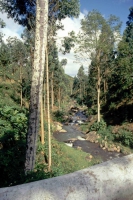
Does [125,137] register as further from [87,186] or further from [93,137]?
[87,186]

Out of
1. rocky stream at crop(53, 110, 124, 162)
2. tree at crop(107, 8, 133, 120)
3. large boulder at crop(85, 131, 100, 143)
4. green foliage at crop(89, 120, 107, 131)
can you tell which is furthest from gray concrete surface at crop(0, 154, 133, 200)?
tree at crop(107, 8, 133, 120)

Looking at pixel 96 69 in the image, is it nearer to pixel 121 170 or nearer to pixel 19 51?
pixel 19 51

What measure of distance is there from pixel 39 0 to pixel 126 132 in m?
15.5

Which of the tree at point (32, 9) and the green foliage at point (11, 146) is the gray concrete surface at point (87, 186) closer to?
the green foliage at point (11, 146)

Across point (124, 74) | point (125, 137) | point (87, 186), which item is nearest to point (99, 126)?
point (125, 137)

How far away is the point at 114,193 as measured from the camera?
1384mm

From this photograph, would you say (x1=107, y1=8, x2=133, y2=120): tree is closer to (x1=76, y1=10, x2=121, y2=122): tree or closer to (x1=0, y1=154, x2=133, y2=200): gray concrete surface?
(x1=76, y1=10, x2=121, y2=122): tree

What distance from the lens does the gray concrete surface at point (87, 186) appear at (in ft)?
3.69

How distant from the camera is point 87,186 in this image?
127 cm

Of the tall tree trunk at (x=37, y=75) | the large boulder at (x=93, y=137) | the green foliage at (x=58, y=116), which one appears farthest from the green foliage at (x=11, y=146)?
the green foliage at (x=58, y=116)

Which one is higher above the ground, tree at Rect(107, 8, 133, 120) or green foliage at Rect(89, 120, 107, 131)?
tree at Rect(107, 8, 133, 120)

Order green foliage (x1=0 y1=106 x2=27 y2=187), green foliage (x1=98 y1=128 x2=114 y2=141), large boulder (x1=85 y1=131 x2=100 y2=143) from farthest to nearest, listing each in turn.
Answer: large boulder (x1=85 y1=131 x2=100 y2=143) < green foliage (x1=98 y1=128 x2=114 y2=141) < green foliage (x1=0 y1=106 x2=27 y2=187)

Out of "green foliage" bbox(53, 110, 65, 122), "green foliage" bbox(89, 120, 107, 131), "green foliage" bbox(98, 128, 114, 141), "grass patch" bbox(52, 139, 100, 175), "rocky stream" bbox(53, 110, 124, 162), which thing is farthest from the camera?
"green foliage" bbox(53, 110, 65, 122)

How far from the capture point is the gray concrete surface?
1.12m
